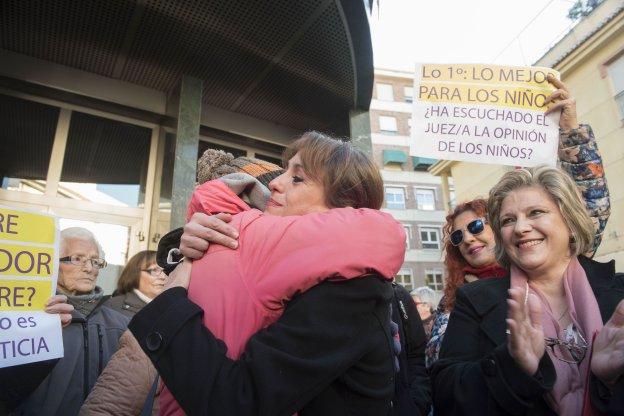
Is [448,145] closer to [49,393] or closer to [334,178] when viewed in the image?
[334,178]

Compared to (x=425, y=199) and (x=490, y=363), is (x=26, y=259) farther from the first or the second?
(x=425, y=199)

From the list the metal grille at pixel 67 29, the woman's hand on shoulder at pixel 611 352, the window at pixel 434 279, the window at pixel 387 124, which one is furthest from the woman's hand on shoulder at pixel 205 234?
the window at pixel 387 124

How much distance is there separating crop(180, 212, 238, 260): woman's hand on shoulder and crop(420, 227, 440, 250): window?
90.9 feet

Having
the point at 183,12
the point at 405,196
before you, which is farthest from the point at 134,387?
the point at 405,196

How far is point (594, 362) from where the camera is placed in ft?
4.11

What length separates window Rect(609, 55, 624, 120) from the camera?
12180mm

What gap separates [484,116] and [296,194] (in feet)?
6.74

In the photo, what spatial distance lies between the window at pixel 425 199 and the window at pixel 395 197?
3.77 feet

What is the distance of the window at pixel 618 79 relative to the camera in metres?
12.2

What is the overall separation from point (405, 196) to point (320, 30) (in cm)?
2431

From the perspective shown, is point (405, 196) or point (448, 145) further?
Answer: point (405, 196)

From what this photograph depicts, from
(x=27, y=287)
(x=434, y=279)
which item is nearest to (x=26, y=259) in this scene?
(x=27, y=287)

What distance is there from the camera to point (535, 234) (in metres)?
1.68

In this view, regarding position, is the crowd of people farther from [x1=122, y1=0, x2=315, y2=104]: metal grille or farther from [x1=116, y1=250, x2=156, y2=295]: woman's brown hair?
[x1=122, y1=0, x2=315, y2=104]: metal grille
